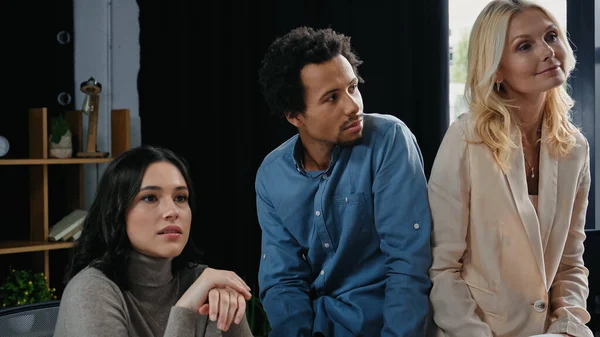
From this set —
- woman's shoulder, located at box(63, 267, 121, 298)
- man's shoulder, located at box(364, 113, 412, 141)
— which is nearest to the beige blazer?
man's shoulder, located at box(364, 113, 412, 141)

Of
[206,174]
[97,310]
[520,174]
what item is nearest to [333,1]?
[206,174]

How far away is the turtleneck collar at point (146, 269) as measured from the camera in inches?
67.9

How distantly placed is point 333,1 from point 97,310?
7.62 ft

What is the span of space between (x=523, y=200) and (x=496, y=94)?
27 cm

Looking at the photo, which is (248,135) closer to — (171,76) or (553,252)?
(171,76)

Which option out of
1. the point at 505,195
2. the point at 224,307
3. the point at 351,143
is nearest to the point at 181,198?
the point at 224,307

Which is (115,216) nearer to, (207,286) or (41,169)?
(207,286)

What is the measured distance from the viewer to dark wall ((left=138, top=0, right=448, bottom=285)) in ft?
12.8

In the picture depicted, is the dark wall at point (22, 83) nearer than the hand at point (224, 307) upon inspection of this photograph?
No

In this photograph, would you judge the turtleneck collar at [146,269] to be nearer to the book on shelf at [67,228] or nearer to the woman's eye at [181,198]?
the woman's eye at [181,198]

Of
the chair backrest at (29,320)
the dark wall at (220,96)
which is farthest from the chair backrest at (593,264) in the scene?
the chair backrest at (29,320)

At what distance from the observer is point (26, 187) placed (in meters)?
4.09

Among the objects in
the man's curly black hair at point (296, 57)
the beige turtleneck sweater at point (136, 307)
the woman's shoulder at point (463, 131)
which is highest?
the man's curly black hair at point (296, 57)

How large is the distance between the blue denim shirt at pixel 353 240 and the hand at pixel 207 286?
18.9 inches
